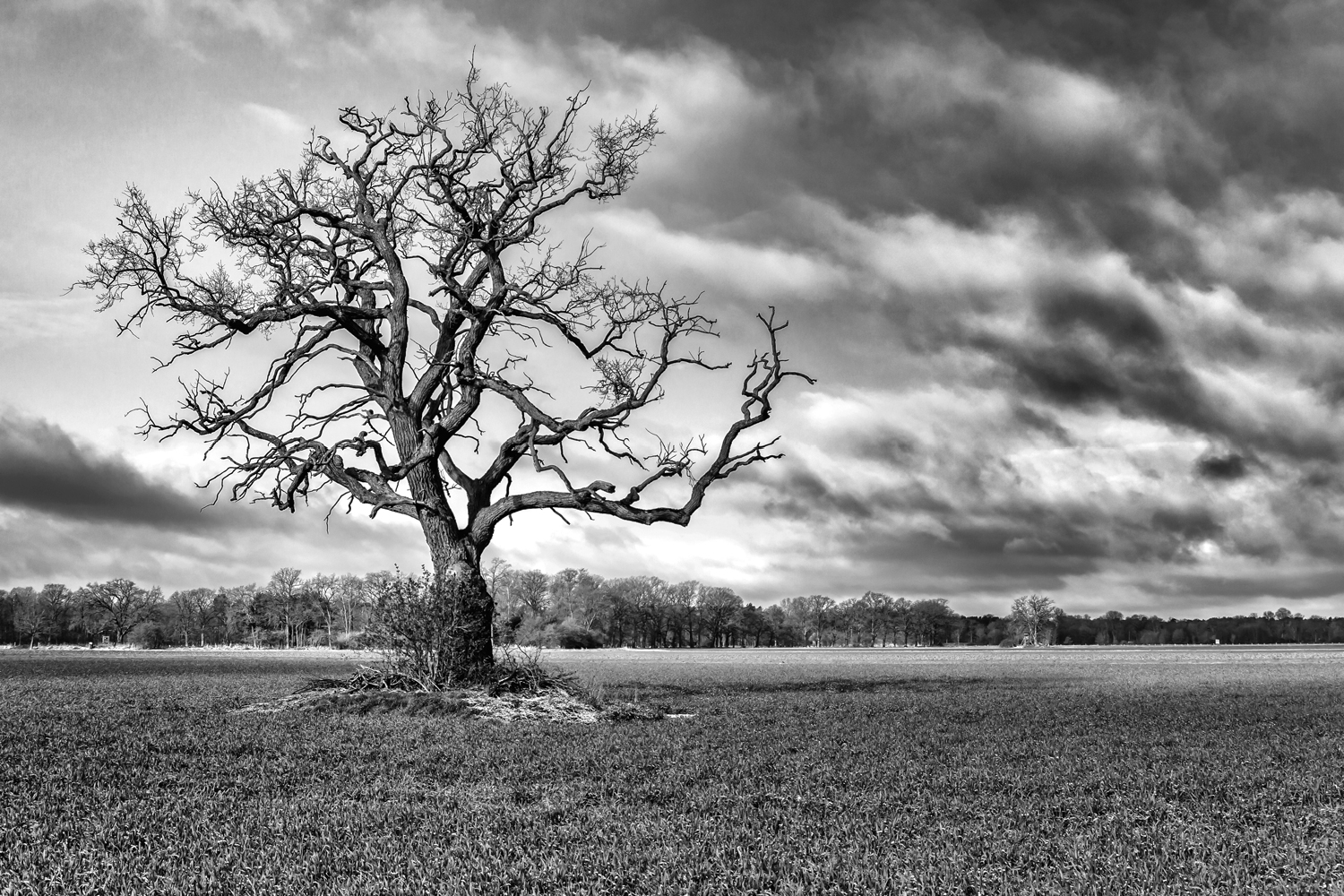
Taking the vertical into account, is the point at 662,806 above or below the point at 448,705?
above

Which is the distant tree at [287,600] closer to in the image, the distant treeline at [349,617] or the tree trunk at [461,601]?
the distant treeline at [349,617]

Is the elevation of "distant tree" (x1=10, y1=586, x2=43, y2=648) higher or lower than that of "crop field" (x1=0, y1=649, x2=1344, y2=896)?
lower

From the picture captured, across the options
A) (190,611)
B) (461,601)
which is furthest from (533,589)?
(461,601)

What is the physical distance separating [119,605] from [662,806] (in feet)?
634

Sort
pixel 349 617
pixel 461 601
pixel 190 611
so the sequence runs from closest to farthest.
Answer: pixel 461 601, pixel 349 617, pixel 190 611

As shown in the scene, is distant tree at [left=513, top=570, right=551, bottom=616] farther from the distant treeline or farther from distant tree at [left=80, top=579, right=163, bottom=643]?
distant tree at [left=80, top=579, right=163, bottom=643]

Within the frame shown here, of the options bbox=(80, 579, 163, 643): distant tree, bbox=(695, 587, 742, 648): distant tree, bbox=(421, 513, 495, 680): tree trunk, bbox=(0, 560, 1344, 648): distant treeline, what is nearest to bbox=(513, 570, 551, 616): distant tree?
bbox=(0, 560, 1344, 648): distant treeline

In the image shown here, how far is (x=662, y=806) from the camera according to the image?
9852mm

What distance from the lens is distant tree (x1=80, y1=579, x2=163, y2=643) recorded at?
17538 centimetres

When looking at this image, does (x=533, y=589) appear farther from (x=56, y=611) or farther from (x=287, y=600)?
(x=56, y=611)

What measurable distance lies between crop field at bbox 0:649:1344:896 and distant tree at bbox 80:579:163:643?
179m

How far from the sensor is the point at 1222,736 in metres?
17.1

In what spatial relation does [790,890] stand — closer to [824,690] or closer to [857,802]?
[857,802]

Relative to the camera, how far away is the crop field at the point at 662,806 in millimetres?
7188
